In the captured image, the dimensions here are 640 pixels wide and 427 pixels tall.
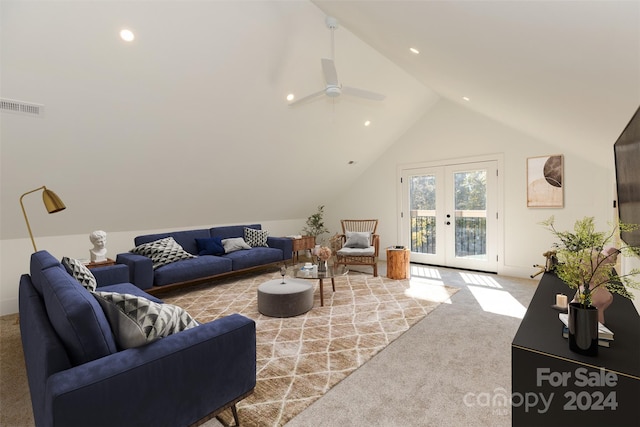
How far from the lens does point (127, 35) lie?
2705 millimetres

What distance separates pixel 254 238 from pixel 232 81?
303cm

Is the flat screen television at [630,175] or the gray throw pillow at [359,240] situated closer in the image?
the flat screen television at [630,175]

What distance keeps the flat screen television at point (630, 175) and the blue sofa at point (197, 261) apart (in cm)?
449

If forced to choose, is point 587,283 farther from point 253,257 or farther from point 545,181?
point 253,257

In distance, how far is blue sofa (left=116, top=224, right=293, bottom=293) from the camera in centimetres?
392

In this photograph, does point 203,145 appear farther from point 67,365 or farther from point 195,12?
point 67,365

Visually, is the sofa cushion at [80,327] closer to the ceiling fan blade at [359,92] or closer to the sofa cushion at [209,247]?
the ceiling fan blade at [359,92]

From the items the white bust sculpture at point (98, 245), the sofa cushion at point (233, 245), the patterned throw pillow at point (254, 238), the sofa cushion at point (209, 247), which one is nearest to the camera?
the white bust sculpture at point (98, 245)

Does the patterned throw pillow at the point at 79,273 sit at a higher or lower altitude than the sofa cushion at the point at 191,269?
higher

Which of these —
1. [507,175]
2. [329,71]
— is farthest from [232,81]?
[507,175]

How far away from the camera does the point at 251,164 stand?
4.94 m

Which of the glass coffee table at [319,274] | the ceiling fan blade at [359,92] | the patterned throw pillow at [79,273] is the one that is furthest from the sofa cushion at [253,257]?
the ceiling fan blade at [359,92]

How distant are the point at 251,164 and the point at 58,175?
242 centimetres

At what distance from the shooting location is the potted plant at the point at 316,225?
7164mm
